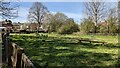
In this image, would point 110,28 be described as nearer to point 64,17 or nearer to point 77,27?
point 77,27

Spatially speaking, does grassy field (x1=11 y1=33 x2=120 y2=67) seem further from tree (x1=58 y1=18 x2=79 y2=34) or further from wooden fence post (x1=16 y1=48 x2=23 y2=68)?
tree (x1=58 y1=18 x2=79 y2=34)

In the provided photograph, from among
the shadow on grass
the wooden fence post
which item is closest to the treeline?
the shadow on grass

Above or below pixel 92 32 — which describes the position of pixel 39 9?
above

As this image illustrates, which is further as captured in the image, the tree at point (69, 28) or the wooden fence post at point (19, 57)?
the tree at point (69, 28)

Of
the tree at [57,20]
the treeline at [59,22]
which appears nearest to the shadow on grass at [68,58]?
the treeline at [59,22]

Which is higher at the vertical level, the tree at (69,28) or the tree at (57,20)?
the tree at (57,20)

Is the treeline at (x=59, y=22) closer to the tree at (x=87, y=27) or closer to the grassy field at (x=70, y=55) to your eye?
the tree at (x=87, y=27)

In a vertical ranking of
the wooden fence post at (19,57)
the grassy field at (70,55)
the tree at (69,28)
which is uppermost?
the wooden fence post at (19,57)

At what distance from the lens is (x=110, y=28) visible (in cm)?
6838

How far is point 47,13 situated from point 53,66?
293ft

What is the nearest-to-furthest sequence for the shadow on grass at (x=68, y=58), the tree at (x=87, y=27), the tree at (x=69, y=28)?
the shadow on grass at (x=68, y=58) < the tree at (x=87, y=27) < the tree at (x=69, y=28)

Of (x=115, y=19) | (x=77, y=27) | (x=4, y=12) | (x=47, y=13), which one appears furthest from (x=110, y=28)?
(x=4, y=12)

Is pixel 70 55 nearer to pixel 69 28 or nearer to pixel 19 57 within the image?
pixel 19 57

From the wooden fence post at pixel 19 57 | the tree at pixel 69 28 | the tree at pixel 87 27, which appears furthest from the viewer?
the tree at pixel 69 28
